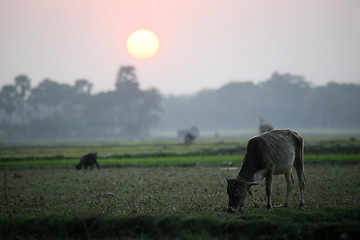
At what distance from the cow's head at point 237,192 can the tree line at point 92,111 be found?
104 metres

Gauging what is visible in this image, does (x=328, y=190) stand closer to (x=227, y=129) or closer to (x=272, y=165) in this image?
(x=272, y=165)

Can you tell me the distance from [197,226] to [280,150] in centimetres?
428

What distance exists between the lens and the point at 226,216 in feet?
34.7

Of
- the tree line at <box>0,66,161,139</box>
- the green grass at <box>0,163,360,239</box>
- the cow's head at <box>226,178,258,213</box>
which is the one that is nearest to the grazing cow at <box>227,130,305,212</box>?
the cow's head at <box>226,178,258,213</box>

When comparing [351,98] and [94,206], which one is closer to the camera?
[94,206]

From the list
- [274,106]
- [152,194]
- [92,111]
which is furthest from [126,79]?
[152,194]

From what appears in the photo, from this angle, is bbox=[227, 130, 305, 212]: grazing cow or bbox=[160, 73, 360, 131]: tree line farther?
bbox=[160, 73, 360, 131]: tree line

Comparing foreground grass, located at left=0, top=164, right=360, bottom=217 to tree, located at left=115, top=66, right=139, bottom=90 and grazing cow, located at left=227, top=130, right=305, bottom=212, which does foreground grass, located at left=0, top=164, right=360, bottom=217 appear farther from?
tree, located at left=115, top=66, right=139, bottom=90

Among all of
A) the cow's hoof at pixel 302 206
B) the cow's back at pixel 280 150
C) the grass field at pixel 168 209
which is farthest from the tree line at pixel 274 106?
the cow's hoof at pixel 302 206

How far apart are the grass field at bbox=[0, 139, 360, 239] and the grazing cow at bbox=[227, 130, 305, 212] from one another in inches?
22.0

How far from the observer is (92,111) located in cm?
11338

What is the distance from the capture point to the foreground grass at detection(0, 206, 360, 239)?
29.6 feet

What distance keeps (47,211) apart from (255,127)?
436ft

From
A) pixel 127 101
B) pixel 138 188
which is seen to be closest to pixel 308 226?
pixel 138 188
